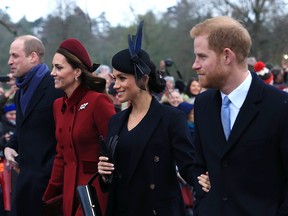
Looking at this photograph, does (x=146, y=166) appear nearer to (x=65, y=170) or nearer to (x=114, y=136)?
(x=114, y=136)

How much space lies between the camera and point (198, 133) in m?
4.08

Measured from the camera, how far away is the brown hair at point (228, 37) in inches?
149

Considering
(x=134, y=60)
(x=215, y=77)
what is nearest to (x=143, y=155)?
(x=134, y=60)

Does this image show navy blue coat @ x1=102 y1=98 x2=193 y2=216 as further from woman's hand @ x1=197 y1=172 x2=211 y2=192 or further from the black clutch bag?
woman's hand @ x1=197 y1=172 x2=211 y2=192

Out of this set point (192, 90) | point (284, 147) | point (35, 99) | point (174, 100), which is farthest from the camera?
point (192, 90)

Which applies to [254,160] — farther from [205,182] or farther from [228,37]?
[228,37]

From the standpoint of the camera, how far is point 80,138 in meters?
5.57

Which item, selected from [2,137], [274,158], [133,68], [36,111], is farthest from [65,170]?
[2,137]

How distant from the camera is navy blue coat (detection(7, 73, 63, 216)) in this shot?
6277 millimetres

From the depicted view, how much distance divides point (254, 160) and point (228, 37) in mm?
725

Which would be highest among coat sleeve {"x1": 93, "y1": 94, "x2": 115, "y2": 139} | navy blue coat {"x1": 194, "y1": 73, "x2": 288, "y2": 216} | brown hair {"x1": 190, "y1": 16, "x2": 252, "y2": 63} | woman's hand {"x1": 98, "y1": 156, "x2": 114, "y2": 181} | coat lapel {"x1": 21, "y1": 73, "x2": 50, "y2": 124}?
brown hair {"x1": 190, "y1": 16, "x2": 252, "y2": 63}

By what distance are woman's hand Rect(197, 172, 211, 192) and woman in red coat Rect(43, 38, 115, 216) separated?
4.90 ft

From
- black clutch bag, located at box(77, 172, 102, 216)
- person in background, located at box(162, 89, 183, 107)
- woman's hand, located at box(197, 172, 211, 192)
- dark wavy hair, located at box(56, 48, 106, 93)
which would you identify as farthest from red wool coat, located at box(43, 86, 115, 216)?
person in background, located at box(162, 89, 183, 107)

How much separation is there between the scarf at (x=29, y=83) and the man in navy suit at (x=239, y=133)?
9.32ft
